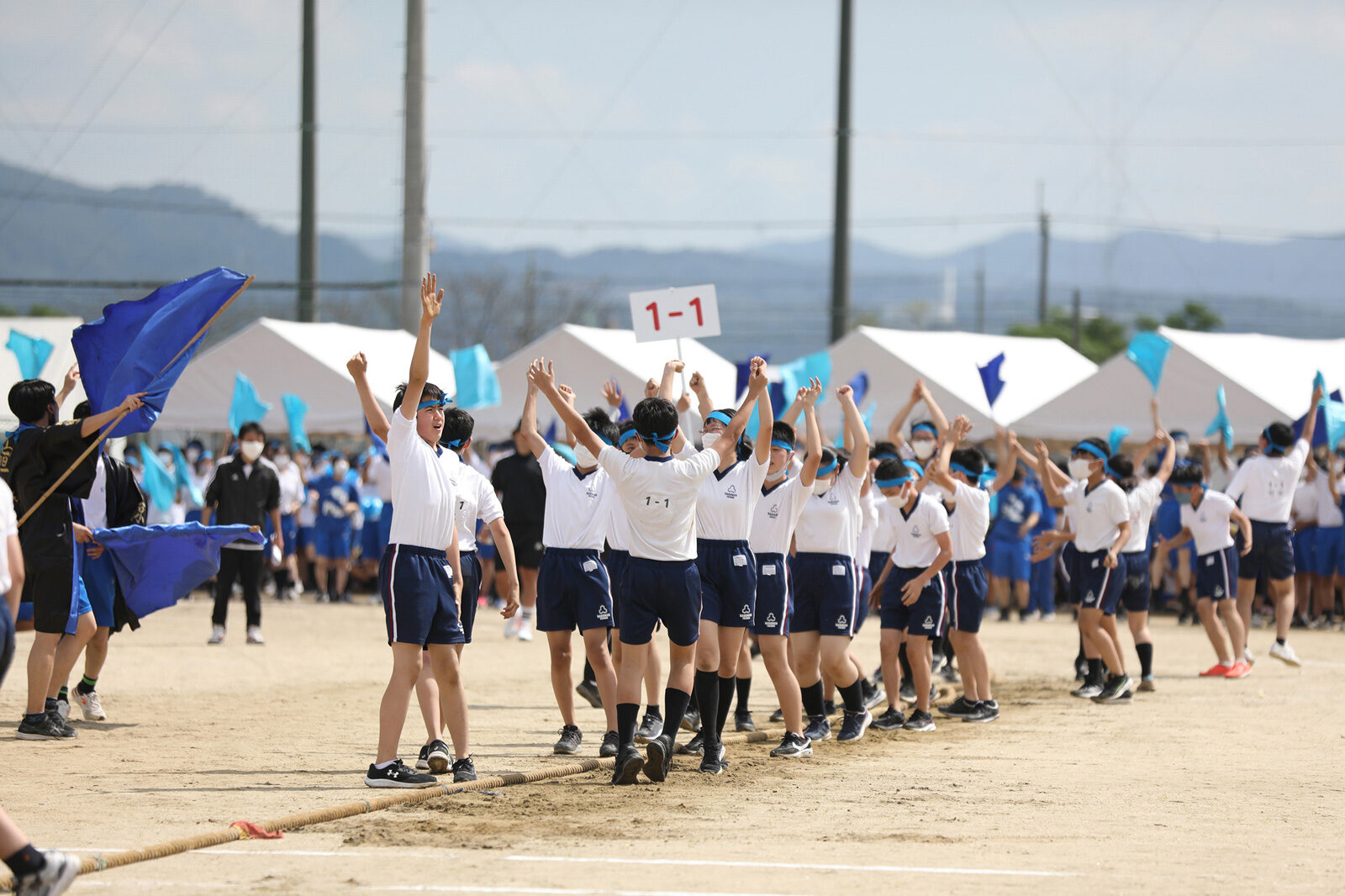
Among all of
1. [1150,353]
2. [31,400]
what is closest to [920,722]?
[31,400]

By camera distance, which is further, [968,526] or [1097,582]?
[1097,582]

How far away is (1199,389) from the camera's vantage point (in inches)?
784

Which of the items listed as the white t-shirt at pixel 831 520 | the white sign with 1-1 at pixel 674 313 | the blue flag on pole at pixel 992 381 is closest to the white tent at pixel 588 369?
the blue flag on pole at pixel 992 381

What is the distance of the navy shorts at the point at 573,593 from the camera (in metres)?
8.62

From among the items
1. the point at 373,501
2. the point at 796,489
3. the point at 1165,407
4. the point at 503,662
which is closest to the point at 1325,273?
the point at 1165,407

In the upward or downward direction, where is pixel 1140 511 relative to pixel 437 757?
upward

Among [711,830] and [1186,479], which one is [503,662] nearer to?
[1186,479]

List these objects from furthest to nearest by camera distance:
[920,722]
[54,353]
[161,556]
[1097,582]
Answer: [54,353], [1097,582], [920,722], [161,556]

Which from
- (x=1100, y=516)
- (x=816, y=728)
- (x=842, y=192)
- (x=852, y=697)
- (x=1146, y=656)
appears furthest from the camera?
(x=842, y=192)

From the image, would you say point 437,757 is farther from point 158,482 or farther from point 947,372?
point 947,372

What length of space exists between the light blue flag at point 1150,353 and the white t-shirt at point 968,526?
5.25m

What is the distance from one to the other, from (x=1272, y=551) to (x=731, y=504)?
27.5ft

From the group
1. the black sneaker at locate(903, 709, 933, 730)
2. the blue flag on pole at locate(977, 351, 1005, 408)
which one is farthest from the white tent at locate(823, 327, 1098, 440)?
the black sneaker at locate(903, 709, 933, 730)

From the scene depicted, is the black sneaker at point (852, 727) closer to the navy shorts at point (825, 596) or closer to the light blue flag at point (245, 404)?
the navy shorts at point (825, 596)
